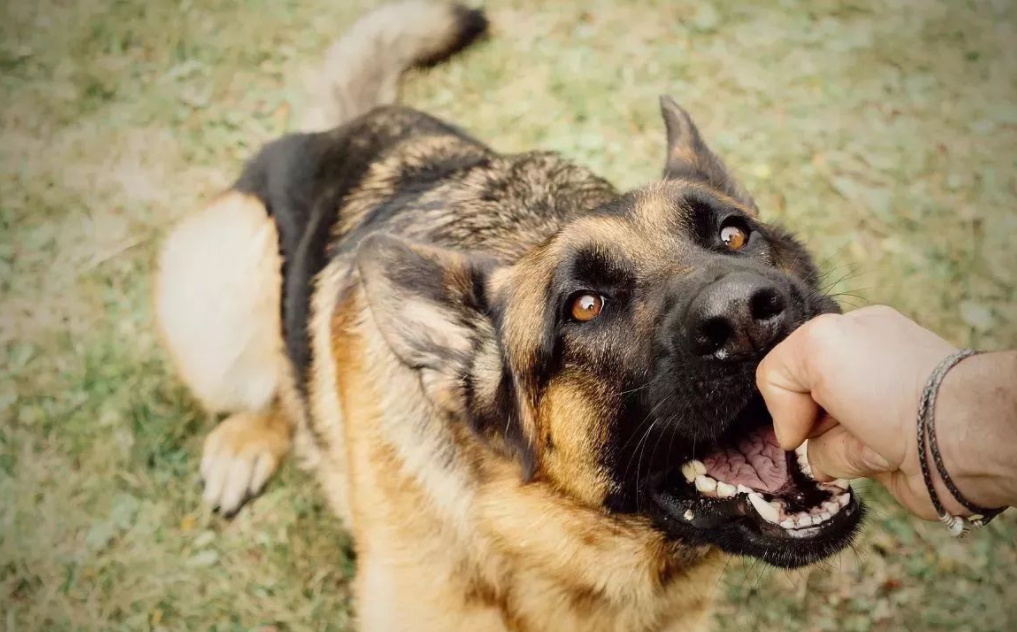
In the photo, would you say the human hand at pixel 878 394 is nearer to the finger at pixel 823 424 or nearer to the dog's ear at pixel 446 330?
the finger at pixel 823 424

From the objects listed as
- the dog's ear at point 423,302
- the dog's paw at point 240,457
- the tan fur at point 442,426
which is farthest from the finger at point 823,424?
the dog's paw at point 240,457

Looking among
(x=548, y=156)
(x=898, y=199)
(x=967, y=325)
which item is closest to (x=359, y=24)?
(x=548, y=156)

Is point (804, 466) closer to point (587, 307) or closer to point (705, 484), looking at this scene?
point (705, 484)

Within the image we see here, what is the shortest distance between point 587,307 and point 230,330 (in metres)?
2.37

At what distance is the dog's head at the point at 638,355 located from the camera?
6.74 feet

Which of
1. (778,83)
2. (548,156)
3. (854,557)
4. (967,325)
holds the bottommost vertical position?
(854,557)

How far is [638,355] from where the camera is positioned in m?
2.23

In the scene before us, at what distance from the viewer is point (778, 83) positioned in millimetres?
5918

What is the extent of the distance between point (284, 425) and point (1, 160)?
10.6 feet

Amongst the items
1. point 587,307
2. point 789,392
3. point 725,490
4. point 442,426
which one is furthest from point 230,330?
point 789,392

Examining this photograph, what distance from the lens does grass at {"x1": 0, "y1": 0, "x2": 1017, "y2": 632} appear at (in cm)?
374

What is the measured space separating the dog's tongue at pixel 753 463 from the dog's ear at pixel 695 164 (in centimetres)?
104

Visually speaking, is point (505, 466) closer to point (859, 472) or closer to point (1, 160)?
point (859, 472)

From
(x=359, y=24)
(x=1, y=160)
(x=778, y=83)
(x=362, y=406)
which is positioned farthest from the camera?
(x=778, y=83)
